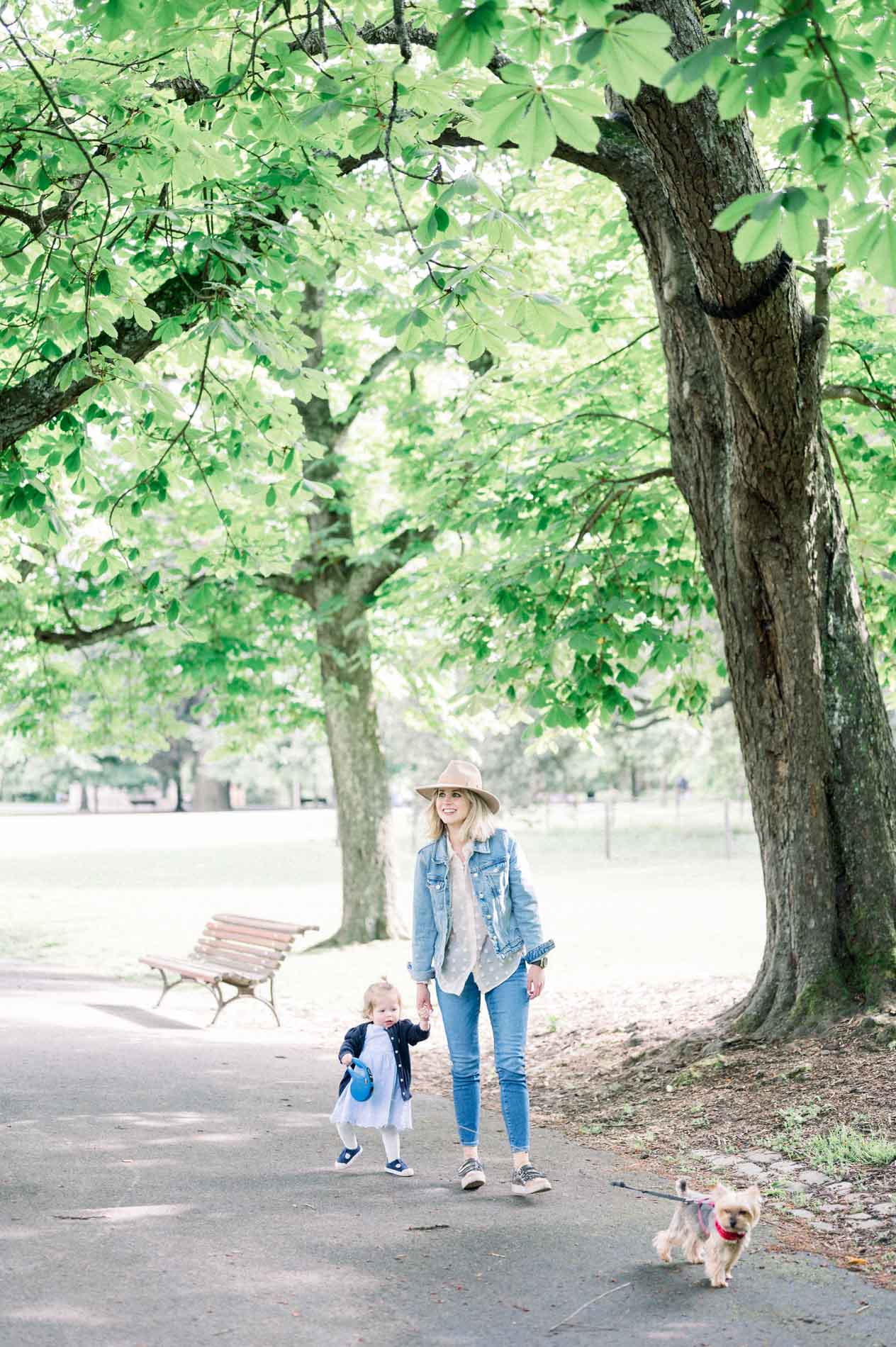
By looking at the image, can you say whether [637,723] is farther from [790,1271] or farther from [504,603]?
[790,1271]

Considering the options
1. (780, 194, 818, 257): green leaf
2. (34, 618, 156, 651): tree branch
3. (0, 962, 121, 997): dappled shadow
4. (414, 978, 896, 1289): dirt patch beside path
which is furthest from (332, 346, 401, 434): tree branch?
(780, 194, 818, 257): green leaf

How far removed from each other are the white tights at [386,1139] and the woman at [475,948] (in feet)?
1.08

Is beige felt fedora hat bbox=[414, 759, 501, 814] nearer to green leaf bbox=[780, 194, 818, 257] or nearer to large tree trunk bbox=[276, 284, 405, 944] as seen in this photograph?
green leaf bbox=[780, 194, 818, 257]

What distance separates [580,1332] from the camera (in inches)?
151

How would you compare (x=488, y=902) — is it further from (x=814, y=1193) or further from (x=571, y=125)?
(x=571, y=125)

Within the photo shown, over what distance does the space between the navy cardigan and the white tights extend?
0.18 metres

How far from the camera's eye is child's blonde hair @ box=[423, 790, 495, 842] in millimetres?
5445

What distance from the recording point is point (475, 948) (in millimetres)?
5328

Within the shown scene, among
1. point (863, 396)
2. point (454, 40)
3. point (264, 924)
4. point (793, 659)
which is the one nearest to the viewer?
point (454, 40)

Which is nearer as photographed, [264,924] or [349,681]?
[264,924]

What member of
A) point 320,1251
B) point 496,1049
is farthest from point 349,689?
point 320,1251

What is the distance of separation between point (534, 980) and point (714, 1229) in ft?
4.42

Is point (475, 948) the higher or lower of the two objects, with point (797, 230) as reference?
lower

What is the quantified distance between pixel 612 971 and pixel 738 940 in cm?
358
